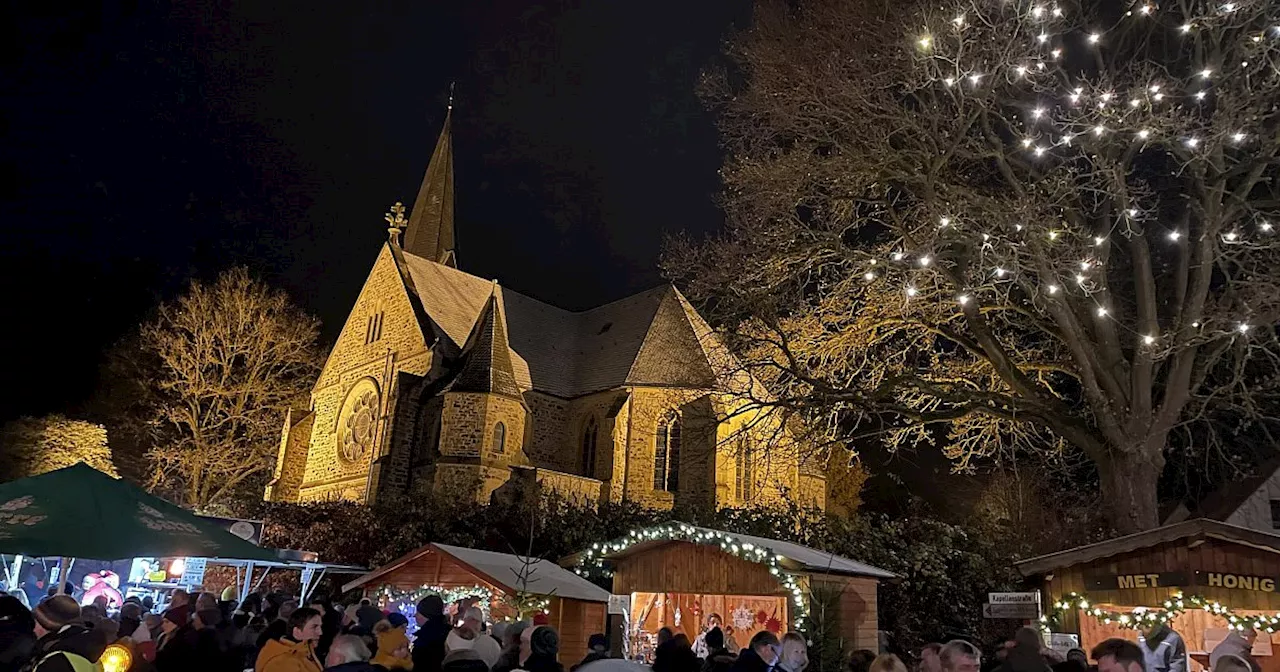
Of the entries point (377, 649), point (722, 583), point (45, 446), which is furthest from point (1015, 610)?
point (45, 446)

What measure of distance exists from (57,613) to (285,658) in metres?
1.13

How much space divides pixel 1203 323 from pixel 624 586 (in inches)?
325

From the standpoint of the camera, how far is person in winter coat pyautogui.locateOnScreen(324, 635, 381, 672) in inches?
151

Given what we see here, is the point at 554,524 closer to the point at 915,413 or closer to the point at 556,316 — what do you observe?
the point at 915,413


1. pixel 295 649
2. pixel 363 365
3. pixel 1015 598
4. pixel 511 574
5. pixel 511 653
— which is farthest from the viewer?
pixel 363 365

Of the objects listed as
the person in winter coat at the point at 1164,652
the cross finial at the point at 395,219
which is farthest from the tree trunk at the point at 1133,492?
the cross finial at the point at 395,219

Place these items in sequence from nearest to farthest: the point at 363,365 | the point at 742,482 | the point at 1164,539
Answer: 1. the point at 1164,539
2. the point at 742,482
3. the point at 363,365

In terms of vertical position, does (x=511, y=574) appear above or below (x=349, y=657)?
above

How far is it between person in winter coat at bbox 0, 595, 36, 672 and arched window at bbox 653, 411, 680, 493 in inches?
918

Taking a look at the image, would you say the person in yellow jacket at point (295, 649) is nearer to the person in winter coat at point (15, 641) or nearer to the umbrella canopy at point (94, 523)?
the person in winter coat at point (15, 641)

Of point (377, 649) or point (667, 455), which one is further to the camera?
point (667, 455)

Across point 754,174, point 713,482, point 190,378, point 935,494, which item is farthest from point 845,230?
point 935,494

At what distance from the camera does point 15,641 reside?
3.79 metres

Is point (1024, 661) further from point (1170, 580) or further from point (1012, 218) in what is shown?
point (1012, 218)
